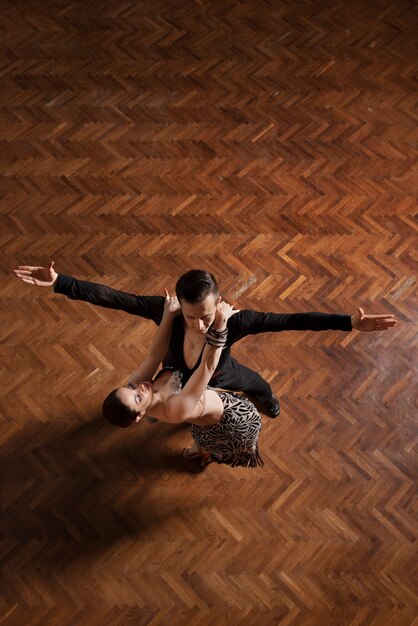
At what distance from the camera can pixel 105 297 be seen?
3004mm

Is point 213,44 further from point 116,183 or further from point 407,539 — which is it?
point 407,539

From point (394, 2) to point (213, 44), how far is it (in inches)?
65.5

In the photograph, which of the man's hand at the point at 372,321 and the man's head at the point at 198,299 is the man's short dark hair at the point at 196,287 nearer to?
the man's head at the point at 198,299

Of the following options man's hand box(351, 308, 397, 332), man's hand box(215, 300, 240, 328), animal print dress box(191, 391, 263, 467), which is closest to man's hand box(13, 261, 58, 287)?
man's hand box(215, 300, 240, 328)

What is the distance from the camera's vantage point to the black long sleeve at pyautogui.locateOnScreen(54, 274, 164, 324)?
2.99m

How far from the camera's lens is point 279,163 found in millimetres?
5012

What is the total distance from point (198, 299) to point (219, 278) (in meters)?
1.85

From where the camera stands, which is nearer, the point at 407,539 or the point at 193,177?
the point at 407,539

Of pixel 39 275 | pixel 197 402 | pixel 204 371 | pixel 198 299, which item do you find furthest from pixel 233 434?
pixel 39 275

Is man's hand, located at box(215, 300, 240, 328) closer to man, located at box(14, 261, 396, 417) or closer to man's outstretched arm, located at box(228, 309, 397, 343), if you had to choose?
man, located at box(14, 261, 396, 417)

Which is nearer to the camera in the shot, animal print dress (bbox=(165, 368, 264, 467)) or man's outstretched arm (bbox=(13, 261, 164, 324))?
man's outstretched arm (bbox=(13, 261, 164, 324))

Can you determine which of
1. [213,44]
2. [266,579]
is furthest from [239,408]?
[213,44]

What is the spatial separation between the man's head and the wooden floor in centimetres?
138

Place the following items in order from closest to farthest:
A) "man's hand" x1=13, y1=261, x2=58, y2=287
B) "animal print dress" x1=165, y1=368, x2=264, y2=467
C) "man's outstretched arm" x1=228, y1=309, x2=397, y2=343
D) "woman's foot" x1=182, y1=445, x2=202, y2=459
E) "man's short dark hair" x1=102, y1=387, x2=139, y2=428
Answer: "man's short dark hair" x1=102, y1=387, x2=139, y2=428 → "man's outstretched arm" x1=228, y1=309, x2=397, y2=343 → "man's hand" x1=13, y1=261, x2=58, y2=287 → "animal print dress" x1=165, y1=368, x2=264, y2=467 → "woman's foot" x1=182, y1=445, x2=202, y2=459
